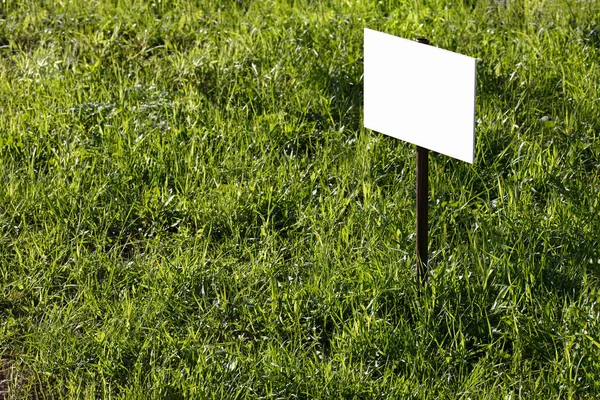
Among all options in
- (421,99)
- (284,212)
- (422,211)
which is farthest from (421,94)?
(284,212)

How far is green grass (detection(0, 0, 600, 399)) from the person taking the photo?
322cm

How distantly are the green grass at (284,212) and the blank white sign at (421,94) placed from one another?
7 centimetres

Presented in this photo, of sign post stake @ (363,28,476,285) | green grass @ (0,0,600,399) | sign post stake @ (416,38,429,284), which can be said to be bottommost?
green grass @ (0,0,600,399)

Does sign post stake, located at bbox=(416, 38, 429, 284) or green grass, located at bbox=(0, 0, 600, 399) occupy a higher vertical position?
sign post stake, located at bbox=(416, 38, 429, 284)

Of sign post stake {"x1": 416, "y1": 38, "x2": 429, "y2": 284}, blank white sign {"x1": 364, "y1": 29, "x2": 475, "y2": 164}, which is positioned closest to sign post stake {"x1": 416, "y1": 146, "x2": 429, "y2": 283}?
sign post stake {"x1": 416, "y1": 38, "x2": 429, "y2": 284}

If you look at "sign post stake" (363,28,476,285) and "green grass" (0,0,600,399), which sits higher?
"sign post stake" (363,28,476,285)

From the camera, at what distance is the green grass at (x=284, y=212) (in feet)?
10.6

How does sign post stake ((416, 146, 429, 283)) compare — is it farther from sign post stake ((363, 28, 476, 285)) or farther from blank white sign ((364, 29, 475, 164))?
blank white sign ((364, 29, 475, 164))

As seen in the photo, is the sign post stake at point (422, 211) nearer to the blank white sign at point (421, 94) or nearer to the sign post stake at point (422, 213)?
the sign post stake at point (422, 213)

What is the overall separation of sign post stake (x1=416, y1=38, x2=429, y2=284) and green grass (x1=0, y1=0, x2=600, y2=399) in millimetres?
63

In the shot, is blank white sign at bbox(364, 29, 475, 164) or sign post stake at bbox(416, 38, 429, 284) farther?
sign post stake at bbox(416, 38, 429, 284)

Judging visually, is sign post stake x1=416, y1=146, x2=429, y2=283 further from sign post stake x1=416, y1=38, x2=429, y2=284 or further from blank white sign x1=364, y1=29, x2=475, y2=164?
blank white sign x1=364, y1=29, x2=475, y2=164

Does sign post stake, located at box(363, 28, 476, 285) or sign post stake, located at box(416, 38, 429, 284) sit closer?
sign post stake, located at box(363, 28, 476, 285)

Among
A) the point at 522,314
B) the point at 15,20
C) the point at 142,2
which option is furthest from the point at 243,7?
the point at 522,314
